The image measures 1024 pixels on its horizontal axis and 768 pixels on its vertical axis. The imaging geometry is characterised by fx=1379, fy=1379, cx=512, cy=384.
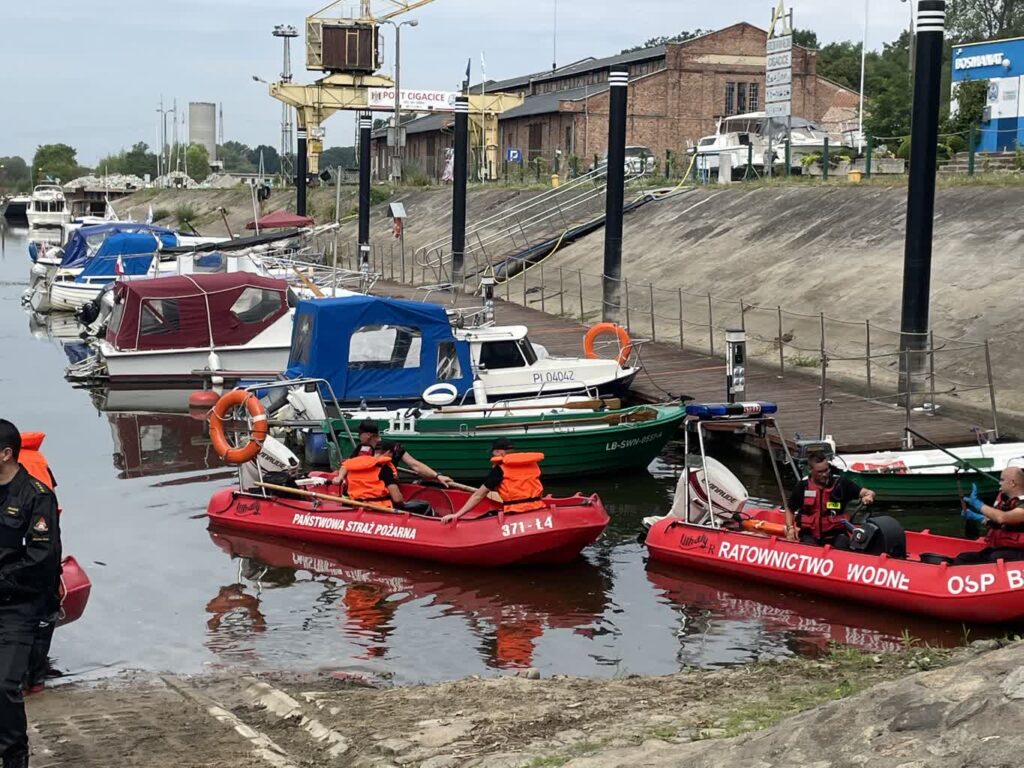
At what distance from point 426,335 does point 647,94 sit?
48761 mm

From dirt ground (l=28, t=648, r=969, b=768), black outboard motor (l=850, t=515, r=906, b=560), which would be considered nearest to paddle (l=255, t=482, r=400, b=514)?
dirt ground (l=28, t=648, r=969, b=768)

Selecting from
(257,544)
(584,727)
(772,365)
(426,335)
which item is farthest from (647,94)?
(584,727)

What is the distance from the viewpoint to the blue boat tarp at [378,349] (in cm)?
2206

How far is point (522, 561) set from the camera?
15.9m

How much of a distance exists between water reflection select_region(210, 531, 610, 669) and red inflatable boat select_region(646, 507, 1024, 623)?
1.17 meters

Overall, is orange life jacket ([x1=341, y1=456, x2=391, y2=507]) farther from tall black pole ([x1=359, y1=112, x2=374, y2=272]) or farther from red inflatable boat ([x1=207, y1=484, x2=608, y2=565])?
tall black pole ([x1=359, y1=112, x2=374, y2=272])

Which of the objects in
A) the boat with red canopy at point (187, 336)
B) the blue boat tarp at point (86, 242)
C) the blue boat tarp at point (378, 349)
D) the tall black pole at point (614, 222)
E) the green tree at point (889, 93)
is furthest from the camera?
the green tree at point (889, 93)

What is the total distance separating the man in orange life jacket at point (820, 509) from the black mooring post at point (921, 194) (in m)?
7.88

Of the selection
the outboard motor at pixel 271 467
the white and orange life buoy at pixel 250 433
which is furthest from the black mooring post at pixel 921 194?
the white and orange life buoy at pixel 250 433

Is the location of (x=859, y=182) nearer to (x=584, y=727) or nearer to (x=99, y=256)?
(x=99, y=256)

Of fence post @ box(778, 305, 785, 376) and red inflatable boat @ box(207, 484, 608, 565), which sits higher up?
fence post @ box(778, 305, 785, 376)

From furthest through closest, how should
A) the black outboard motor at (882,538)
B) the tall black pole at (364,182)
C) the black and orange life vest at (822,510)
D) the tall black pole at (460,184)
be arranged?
the tall black pole at (364,182)
the tall black pole at (460,184)
the black and orange life vest at (822,510)
the black outboard motor at (882,538)

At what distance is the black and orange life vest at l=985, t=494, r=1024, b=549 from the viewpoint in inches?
509

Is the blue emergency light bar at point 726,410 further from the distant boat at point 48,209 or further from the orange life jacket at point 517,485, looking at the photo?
the distant boat at point 48,209
